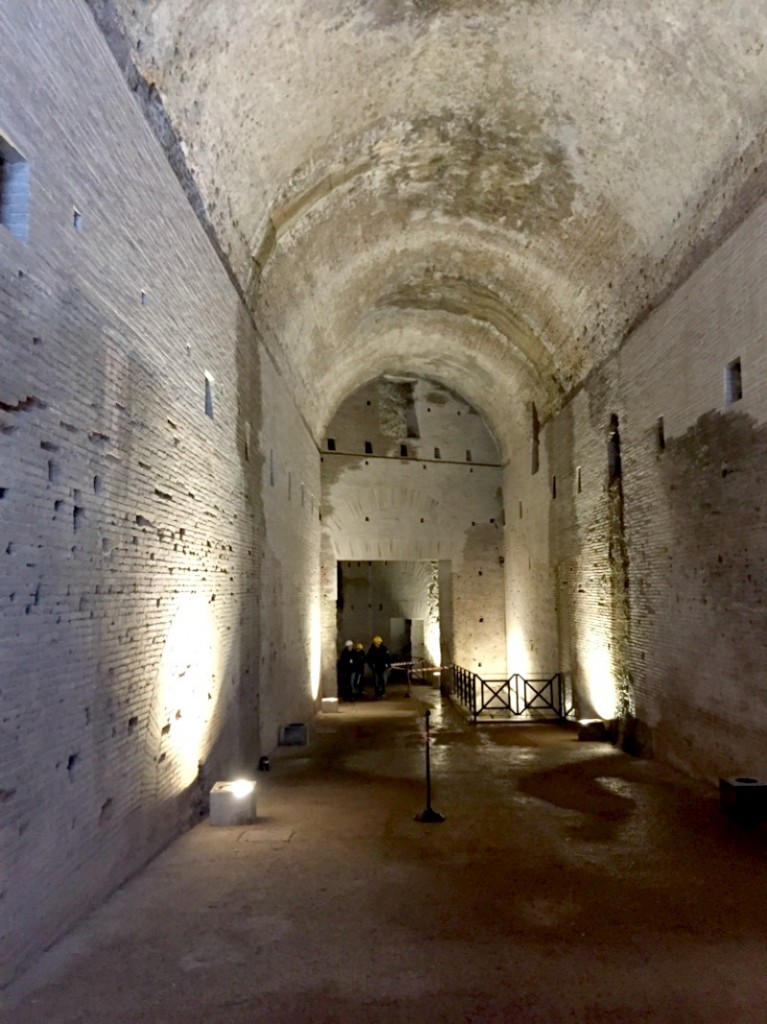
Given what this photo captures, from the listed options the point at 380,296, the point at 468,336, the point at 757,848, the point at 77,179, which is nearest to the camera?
the point at 77,179

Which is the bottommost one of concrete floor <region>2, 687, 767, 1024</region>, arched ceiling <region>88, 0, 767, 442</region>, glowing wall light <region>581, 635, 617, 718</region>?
concrete floor <region>2, 687, 767, 1024</region>

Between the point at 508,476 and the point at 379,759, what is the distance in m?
9.24

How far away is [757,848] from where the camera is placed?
19.6 feet

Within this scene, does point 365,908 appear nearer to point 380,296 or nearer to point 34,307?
point 34,307

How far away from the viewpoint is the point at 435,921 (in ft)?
14.8

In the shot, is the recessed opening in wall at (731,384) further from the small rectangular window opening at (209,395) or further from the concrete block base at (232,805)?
the concrete block base at (232,805)

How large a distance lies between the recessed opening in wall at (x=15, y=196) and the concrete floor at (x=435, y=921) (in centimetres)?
368

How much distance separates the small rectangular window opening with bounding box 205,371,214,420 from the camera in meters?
7.34

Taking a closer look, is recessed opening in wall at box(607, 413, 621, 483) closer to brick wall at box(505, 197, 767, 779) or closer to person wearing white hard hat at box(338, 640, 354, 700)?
brick wall at box(505, 197, 767, 779)

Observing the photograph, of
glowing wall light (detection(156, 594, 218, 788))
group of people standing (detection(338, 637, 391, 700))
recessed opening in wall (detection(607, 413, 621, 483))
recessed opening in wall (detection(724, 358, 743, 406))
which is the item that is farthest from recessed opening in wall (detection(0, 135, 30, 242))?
group of people standing (detection(338, 637, 391, 700))

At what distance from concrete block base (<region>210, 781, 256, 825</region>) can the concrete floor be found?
6.3 inches

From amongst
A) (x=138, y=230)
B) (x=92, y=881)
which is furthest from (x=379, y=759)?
(x=138, y=230)

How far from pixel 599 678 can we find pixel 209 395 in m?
7.60

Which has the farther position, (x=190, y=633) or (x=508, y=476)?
(x=508, y=476)
